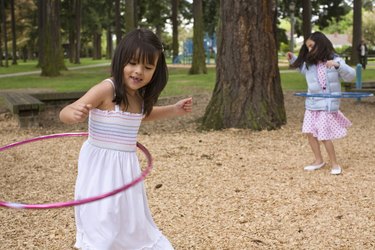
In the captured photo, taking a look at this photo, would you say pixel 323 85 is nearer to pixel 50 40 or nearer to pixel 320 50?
pixel 320 50

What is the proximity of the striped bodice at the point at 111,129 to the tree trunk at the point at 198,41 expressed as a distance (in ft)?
65.6

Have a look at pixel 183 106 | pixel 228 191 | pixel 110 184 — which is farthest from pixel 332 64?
pixel 110 184

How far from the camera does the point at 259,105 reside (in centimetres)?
871

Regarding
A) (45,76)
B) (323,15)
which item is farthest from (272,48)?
(323,15)

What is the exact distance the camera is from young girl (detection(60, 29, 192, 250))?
283 cm

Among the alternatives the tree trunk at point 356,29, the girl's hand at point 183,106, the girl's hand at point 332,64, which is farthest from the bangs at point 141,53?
the tree trunk at point 356,29

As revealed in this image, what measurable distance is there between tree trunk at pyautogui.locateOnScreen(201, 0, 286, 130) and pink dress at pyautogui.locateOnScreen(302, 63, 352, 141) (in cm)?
254

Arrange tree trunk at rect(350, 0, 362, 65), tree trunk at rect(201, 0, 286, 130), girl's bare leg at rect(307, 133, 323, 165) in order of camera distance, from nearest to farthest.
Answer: girl's bare leg at rect(307, 133, 323, 165)
tree trunk at rect(201, 0, 286, 130)
tree trunk at rect(350, 0, 362, 65)

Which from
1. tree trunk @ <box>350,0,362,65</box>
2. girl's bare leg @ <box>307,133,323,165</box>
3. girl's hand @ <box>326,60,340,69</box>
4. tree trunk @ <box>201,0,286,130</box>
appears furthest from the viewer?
Result: tree trunk @ <box>350,0,362,65</box>

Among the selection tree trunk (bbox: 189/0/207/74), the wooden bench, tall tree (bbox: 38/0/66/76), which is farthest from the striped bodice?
tall tree (bbox: 38/0/66/76)

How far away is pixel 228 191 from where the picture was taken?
5309 millimetres

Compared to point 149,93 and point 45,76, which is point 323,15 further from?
point 149,93

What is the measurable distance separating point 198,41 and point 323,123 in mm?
17290

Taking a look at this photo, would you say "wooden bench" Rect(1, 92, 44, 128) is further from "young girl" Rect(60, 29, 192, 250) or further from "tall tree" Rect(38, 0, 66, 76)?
"tall tree" Rect(38, 0, 66, 76)
